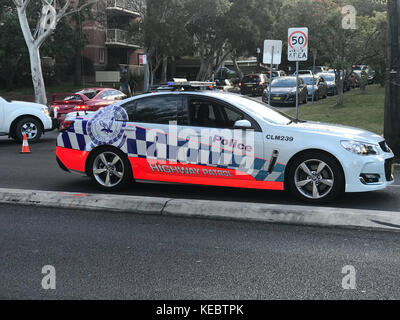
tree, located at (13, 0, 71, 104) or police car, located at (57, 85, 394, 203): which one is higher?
tree, located at (13, 0, 71, 104)

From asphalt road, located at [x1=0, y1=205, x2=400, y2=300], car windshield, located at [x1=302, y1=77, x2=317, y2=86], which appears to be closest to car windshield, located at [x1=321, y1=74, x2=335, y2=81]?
car windshield, located at [x1=302, y1=77, x2=317, y2=86]

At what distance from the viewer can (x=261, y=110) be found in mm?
7750

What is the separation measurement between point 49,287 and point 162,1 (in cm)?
3486

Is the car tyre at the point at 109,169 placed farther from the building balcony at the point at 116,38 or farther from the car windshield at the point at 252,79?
the building balcony at the point at 116,38

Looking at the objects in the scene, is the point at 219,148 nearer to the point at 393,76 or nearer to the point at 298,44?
the point at 393,76

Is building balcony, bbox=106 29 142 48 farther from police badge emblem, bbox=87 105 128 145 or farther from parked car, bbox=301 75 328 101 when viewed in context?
police badge emblem, bbox=87 105 128 145

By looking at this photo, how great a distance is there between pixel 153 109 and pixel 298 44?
29.4 feet

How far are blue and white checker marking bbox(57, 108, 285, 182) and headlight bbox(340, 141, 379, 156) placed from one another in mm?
878

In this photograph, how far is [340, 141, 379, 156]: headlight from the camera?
22.7 feet

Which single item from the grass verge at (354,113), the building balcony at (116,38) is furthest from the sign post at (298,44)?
the building balcony at (116,38)

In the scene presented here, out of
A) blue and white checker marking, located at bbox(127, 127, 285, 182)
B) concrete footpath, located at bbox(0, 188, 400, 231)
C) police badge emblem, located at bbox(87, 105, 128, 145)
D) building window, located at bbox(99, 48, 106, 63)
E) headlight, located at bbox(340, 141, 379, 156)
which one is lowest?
concrete footpath, located at bbox(0, 188, 400, 231)

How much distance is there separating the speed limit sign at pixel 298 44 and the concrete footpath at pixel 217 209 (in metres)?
9.85

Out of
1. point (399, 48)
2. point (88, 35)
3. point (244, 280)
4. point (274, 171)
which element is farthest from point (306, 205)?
point (88, 35)

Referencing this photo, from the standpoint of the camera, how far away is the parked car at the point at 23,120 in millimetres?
15023
